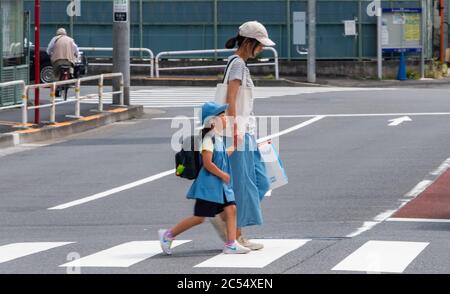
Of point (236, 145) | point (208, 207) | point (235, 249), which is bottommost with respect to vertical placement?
point (235, 249)

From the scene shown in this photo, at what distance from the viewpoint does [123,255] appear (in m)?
11.5

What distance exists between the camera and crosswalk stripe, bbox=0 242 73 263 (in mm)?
11750

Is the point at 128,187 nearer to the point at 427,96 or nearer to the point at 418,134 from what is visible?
the point at 418,134

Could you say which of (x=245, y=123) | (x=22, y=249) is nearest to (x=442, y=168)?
(x=245, y=123)

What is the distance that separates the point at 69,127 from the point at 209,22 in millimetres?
18637

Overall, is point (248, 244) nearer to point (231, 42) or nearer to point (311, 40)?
point (231, 42)

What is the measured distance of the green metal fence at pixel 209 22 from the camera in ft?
141

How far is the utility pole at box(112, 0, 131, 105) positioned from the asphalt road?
5.39 ft

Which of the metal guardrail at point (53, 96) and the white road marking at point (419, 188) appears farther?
the metal guardrail at point (53, 96)

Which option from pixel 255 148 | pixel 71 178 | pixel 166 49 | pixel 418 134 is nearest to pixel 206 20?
pixel 166 49

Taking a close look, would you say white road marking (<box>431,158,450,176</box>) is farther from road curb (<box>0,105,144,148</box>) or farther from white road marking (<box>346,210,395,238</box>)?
road curb (<box>0,105,144,148</box>)

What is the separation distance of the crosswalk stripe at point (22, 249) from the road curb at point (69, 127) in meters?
10.4

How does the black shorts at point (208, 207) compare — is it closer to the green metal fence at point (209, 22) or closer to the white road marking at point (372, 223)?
the white road marking at point (372, 223)

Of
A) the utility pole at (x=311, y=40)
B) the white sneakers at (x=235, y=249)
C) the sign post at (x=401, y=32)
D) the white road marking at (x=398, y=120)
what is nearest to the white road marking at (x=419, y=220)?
the white sneakers at (x=235, y=249)
